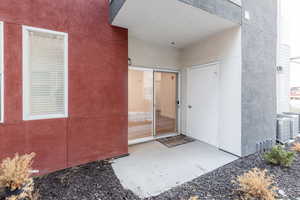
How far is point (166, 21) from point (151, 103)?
230 cm

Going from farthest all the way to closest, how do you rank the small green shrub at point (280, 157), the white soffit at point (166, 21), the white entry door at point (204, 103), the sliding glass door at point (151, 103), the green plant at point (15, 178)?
the sliding glass door at point (151, 103), the white entry door at point (204, 103), the small green shrub at point (280, 157), the white soffit at point (166, 21), the green plant at point (15, 178)

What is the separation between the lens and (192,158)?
3.16 m

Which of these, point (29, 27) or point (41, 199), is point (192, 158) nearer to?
point (41, 199)

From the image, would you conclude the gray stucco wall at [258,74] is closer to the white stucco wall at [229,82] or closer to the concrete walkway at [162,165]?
the white stucco wall at [229,82]

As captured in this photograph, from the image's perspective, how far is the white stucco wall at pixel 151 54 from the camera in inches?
153

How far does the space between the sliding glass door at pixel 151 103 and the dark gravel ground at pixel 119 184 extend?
64.8 inches

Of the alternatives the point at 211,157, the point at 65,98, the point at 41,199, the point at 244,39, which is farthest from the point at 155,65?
the point at 41,199

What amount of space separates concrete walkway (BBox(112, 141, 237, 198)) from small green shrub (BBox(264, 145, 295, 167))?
682 mm

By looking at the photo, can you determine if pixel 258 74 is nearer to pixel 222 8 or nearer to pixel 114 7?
pixel 222 8

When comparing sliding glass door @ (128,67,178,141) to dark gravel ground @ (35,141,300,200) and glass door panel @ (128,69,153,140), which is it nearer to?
glass door panel @ (128,69,153,140)

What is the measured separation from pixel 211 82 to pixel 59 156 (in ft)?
13.0

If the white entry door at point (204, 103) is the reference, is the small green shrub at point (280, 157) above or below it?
below

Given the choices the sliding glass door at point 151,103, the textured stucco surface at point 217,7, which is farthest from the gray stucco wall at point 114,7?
the sliding glass door at point 151,103

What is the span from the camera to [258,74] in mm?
3418
